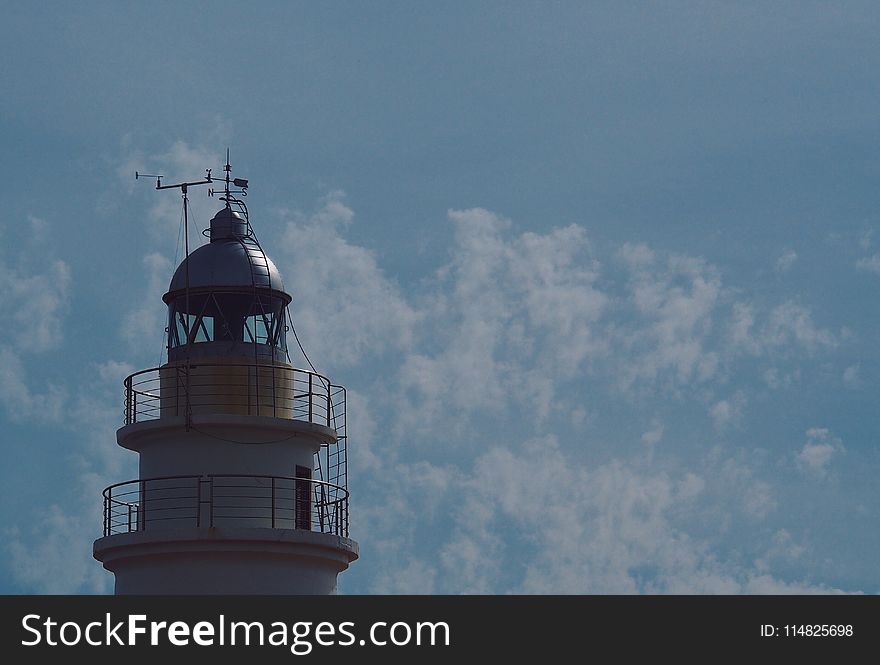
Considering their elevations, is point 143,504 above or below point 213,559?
above

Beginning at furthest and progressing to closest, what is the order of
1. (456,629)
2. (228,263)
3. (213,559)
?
1. (228,263)
2. (213,559)
3. (456,629)

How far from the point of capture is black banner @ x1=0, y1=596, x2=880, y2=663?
36.4m

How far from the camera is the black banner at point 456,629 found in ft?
119

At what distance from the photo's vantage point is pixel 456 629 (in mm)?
36750

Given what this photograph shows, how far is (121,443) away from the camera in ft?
155

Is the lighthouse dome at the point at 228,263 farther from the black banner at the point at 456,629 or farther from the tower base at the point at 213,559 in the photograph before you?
the black banner at the point at 456,629

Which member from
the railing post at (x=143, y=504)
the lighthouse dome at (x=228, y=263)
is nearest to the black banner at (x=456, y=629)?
the railing post at (x=143, y=504)

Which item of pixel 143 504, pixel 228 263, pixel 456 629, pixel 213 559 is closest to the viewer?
pixel 456 629

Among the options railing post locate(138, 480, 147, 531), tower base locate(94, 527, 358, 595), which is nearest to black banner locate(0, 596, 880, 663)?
tower base locate(94, 527, 358, 595)

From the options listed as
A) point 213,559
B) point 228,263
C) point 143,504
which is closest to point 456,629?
point 213,559

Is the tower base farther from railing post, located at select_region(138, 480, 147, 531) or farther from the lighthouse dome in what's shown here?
the lighthouse dome

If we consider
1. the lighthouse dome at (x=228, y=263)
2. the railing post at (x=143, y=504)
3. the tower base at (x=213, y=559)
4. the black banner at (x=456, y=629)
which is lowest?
the black banner at (x=456, y=629)

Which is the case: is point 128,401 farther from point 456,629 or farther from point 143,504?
point 456,629

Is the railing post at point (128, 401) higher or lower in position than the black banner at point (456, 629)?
higher
